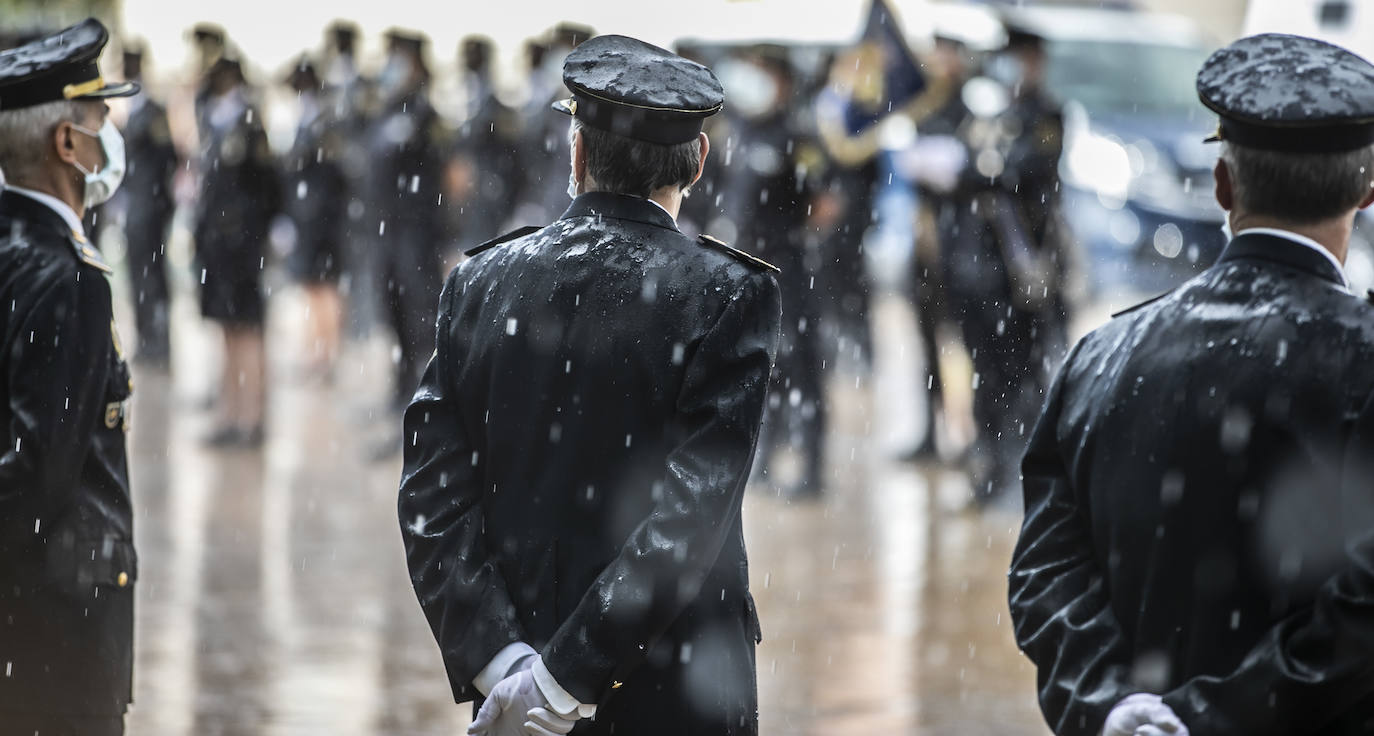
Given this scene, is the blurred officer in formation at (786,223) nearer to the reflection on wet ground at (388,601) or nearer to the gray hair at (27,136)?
the reflection on wet ground at (388,601)

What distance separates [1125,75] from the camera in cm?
1861

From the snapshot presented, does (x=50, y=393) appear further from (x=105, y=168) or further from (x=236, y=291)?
(x=236, y=291)

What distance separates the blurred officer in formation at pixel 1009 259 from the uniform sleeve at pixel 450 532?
5.72 meters

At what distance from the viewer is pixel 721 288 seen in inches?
110

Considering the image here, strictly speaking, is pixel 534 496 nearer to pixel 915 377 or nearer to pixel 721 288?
pixel 721 288

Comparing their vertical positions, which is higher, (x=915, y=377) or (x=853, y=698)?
(x=853, y=698)

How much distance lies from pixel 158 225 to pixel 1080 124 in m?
8.77

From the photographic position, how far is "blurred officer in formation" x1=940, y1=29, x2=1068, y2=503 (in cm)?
849

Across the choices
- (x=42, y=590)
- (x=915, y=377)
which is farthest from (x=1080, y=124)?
(x=42, y=590)

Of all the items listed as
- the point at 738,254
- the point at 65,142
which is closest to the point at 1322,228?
the point at 738,254

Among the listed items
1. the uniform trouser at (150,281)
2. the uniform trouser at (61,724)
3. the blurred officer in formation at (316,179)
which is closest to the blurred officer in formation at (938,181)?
the blurred officer in formation at (316,179)

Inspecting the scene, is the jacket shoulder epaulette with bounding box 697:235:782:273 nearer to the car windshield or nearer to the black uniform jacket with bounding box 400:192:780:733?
the black uniform jacket with bounding box 400:192:780:733

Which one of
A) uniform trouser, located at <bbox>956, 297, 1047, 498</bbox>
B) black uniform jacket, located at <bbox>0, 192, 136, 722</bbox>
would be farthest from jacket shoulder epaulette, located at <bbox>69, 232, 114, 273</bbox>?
uniform trouser, located at <bbox>956, 297, 1047, 498</bbox>

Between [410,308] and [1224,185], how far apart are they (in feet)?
26.7
